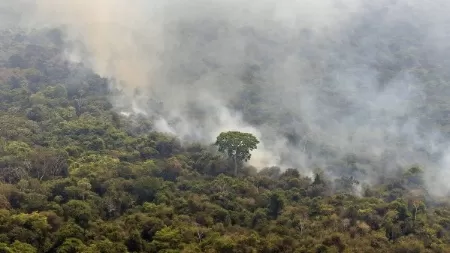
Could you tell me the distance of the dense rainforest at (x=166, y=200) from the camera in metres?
35.2

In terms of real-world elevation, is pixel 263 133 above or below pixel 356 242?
above

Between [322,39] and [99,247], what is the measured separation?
7276 cm

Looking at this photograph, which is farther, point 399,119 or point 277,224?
point 399,119

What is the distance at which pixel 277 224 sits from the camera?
132ft

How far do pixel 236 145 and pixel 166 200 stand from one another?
12.4 m

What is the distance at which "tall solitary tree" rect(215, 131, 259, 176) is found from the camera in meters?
52.7

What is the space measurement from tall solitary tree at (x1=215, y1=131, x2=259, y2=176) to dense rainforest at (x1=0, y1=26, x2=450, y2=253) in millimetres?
1111

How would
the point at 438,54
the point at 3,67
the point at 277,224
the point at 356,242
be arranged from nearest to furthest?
1. the point at 356,242
2. the point at 277,224
3. the point at 3,67
4. the point at 438,54

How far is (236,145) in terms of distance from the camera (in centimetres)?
5278

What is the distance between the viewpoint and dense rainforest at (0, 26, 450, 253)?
35156mm

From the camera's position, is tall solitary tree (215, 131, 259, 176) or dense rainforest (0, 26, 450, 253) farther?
tall solitary tree (215, 131, 259, 176)

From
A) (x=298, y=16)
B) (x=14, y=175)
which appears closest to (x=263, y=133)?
(x=14, y=175)

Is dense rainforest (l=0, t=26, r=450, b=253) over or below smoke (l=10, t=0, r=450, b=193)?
below

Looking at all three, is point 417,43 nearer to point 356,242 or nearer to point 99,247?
point 356,242
